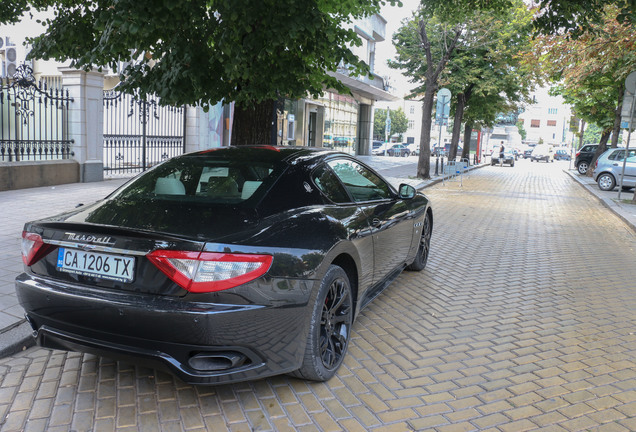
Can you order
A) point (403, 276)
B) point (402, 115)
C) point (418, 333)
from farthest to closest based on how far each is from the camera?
point (402, 115)
point (403, 276)
point (418, 333)

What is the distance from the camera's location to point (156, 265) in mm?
2742

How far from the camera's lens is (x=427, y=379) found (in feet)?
11.7

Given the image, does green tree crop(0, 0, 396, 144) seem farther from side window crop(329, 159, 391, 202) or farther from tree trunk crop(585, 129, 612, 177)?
tree trunk crop(585, 129, 612, 177)

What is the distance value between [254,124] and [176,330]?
567 cm

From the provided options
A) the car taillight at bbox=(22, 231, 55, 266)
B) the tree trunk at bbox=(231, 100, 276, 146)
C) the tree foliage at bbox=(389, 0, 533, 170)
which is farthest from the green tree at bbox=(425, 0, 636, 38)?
the tree foliage at bbox=(389, 0, 533, 170)

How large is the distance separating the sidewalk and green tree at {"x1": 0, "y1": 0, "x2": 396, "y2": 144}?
8.25 feet

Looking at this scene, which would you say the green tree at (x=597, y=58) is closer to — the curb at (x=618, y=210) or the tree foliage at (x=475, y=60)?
the tree foliage at (x=475, y=60)

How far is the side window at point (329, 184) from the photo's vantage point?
3.85 metres

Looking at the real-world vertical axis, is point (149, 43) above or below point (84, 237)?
above

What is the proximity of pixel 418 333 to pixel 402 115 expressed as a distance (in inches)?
3845

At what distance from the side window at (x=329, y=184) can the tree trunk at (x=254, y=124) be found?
13.6 ft

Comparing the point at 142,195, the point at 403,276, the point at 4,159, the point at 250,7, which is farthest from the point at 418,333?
the point at 4,159

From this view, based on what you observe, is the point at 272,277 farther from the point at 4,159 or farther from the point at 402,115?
the point at 402,115

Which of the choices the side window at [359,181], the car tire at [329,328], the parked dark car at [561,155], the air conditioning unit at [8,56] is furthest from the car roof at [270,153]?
the parked dark car at [561,155]
